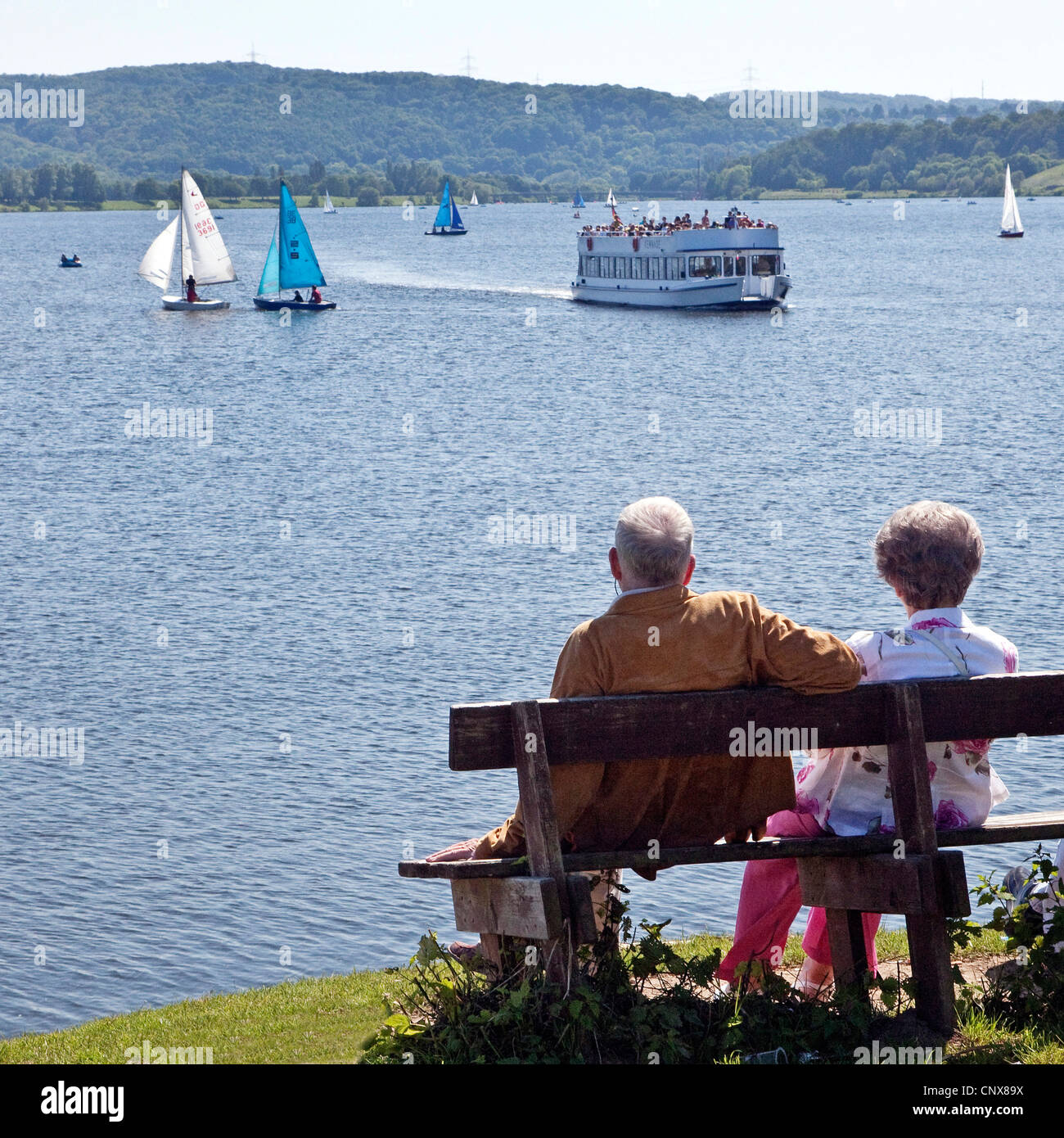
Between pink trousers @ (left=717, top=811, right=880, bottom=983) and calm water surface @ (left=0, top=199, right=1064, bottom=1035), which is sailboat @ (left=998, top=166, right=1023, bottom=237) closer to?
calm water surface @ (left=0, top=199, right=1064, bottom=1035)

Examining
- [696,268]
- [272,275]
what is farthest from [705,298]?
[272,275]

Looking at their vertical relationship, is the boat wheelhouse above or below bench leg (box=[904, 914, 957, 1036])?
above

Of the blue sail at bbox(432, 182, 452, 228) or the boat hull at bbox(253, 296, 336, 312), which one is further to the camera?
the blue sail at bbox(432, 182, 452, 228)

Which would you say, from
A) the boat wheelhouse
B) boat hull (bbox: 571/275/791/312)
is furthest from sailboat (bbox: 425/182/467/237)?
boat hull (bbox: 571/275/791/312)

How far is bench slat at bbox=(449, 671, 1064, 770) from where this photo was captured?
4.77 meters

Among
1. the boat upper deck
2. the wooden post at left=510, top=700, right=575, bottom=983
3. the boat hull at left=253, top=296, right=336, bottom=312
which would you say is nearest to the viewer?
→ the wooden post at left=510, top=700, right=575, bottom=983

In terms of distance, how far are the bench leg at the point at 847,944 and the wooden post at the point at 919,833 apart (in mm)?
199

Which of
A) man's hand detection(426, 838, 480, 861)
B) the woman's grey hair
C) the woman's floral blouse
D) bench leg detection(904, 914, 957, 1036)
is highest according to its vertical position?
the woman's grey hair

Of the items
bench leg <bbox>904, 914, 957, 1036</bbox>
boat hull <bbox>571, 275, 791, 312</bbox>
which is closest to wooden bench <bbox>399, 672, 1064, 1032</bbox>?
bench leg <bbox>904, 914, 957, 1036</bbox>

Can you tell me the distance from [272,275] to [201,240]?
169 inches

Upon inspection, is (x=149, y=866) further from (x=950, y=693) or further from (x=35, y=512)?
(x=35, y=512)

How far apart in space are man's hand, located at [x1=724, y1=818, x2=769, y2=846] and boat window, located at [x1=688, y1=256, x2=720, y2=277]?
66.8m

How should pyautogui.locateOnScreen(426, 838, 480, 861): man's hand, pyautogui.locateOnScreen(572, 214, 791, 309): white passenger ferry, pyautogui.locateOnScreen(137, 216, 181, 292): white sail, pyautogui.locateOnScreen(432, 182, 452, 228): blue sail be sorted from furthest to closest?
1. pyautogui.locateOnScreen(432, 182, 452, 228): blue sail
2. pyautogui.locateOnScreen(137, 216, 181, 292): white sail
3. pyautogui.locateOnScreen(572, 214, 791, 309): white passenger ferry
4. pyautogui.locateOnScreen(426, 838, 480, 861): man's hand

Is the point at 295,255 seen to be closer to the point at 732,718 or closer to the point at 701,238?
the point at 701,238
